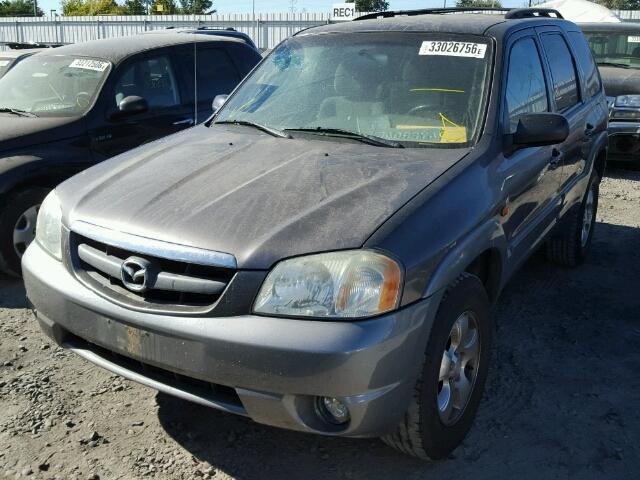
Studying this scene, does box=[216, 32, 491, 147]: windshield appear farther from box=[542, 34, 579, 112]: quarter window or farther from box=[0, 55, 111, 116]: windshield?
box=[0, 55, 111, 116]: windshield

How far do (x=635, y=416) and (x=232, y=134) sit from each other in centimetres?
242

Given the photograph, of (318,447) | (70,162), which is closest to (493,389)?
(318,447)

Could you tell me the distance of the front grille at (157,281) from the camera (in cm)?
244

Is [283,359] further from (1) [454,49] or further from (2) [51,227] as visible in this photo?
(1) [454,49]

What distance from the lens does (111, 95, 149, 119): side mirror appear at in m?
5.34

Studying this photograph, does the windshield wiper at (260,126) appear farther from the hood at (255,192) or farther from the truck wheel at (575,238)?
the truck wheel at (575,238)

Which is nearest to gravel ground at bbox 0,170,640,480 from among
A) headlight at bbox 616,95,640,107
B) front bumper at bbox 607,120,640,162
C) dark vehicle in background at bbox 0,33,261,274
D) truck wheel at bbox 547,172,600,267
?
truck wheel at bbox 547,172,600,267

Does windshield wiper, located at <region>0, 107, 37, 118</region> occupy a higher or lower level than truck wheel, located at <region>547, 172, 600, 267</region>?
higher

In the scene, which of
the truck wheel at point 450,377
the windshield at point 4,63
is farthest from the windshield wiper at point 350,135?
the windshield at point 4,63

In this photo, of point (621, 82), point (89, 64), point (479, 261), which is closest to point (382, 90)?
point (479, 261)

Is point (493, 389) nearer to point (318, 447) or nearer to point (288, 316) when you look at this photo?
point (318, 447)

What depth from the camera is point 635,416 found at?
325 centimetres

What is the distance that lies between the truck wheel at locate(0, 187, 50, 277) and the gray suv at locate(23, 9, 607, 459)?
1.66 meters

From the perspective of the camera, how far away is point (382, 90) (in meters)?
3.56
